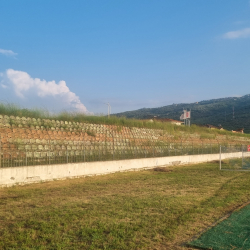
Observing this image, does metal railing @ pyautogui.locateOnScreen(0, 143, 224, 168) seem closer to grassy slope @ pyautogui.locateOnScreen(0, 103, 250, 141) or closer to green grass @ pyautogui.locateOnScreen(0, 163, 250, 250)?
green grass @ pyautogui.locateOnScreen(0, 163, 250, 250)

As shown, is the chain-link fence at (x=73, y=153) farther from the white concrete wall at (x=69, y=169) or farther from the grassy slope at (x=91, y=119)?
the grassy slope at (x=91, y=119)

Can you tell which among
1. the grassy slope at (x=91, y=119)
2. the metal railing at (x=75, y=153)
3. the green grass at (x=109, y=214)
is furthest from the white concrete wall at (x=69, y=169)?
the grassy slope at (x=91, y=119)

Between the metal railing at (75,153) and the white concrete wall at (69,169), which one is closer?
the white concrete wall at (69,169)

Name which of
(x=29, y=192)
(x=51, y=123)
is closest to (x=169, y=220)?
(x=29, y=192)

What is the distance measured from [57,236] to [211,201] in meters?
7.03

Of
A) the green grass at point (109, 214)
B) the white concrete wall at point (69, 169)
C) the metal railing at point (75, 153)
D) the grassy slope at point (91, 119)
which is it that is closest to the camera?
the green grass at point (109, 214)

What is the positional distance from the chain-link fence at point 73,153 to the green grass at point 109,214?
1670 millimetres

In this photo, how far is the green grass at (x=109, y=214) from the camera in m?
6.90

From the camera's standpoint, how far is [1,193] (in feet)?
43.9

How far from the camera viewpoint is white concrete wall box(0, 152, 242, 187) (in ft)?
50.0

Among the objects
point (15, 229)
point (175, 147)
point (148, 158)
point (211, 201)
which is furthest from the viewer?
point (175, 147)

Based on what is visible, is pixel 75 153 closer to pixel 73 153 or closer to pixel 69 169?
pixel 73 153

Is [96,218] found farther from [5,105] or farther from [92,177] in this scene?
[5,105]

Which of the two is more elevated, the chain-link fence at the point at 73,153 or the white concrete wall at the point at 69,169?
the chain-link fence at the point at 73,153
